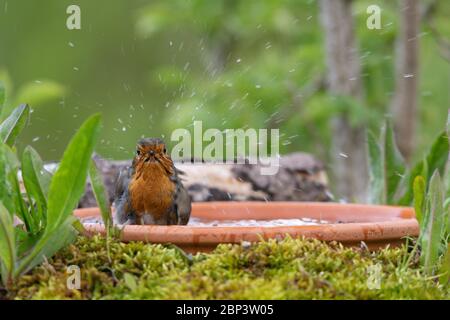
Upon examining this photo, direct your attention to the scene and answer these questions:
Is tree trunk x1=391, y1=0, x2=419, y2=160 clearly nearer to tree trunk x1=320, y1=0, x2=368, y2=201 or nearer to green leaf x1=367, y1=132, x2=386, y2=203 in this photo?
tree trunk x1=320, y1=0, x2=368, y2=201

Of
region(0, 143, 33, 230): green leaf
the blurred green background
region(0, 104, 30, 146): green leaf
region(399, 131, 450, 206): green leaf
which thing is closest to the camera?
region(0, 143, 33, 230): green leaf

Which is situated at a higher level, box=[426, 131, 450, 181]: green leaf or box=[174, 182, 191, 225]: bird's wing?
box=[426, 131, 450, 181]: green leaf

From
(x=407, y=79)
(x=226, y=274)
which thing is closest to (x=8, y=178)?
(x=226, y=274)

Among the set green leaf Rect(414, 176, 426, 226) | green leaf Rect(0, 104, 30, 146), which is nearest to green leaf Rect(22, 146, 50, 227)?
green leaf Rect(0, 104, 30, 146)

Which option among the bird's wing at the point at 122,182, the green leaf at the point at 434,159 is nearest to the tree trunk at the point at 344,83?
the green leaf at the point at 434,159

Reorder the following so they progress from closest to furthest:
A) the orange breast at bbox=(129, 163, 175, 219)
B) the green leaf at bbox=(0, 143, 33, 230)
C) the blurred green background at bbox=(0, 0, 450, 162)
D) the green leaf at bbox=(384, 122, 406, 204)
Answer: the green leaf at bbox=(0, 143, 33, 230), the orange breast at bbox=(129, 163, 175, 219), the green leaf at bbox=(384, 122, 406, 204), the blurred green background at bbox=(0, 0, 450, 162)

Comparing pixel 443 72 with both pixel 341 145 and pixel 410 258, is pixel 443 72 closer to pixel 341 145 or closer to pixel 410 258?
pixel 341 145

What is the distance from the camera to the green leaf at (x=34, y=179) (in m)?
2.36

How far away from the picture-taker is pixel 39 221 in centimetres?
239

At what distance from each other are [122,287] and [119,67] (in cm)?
938

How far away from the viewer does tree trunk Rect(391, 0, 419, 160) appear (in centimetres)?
547

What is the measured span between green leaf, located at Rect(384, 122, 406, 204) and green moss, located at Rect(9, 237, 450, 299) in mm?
1408

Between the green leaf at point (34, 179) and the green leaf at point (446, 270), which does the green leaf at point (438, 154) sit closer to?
the green leaf at point (446, 270)

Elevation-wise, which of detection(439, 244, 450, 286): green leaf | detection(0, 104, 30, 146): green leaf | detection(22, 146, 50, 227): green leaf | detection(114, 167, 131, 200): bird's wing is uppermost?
detection(0, 104, 30, 146): green leaf
